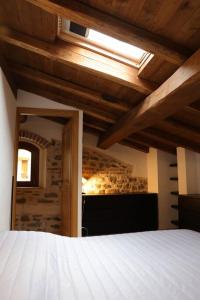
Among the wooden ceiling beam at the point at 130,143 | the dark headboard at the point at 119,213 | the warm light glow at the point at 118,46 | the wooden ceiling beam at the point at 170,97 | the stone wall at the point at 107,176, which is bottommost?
the dark headboard at the point at 119,213

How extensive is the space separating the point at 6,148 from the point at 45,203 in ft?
7.11

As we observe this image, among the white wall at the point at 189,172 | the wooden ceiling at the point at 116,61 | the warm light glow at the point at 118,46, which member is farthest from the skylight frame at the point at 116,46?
the white wall at the point at 189,172

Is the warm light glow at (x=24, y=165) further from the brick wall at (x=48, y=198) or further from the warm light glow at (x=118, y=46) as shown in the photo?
the warm light glow at (x=118, y=46)

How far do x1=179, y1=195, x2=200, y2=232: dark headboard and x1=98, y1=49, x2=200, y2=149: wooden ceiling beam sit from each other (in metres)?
1.61

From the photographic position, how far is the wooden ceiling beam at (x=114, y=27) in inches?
63.9

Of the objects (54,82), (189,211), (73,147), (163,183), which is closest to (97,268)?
(54,82)

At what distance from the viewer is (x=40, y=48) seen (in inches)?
89.0

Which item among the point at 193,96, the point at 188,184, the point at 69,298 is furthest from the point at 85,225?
the point at 69,298

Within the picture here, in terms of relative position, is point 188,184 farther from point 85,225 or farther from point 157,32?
point 157,32

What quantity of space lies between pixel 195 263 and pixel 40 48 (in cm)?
208

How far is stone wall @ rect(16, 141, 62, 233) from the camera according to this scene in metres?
4.75

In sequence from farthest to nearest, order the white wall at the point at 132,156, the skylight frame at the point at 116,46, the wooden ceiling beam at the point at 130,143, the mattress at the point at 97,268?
the white wall at the point at 132,156, the wooden ceiling beam at the point at 130,143, the skylight frame at the point at 116,46, the mattress at the point at 97,268

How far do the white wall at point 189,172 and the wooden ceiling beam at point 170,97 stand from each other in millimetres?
1626

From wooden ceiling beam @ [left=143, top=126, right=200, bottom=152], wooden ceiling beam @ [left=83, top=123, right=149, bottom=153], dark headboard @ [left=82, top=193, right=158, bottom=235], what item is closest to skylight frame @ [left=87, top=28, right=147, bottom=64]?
wooden ceiling beam @ [left=143, top=126, right=200, bottom=152]
